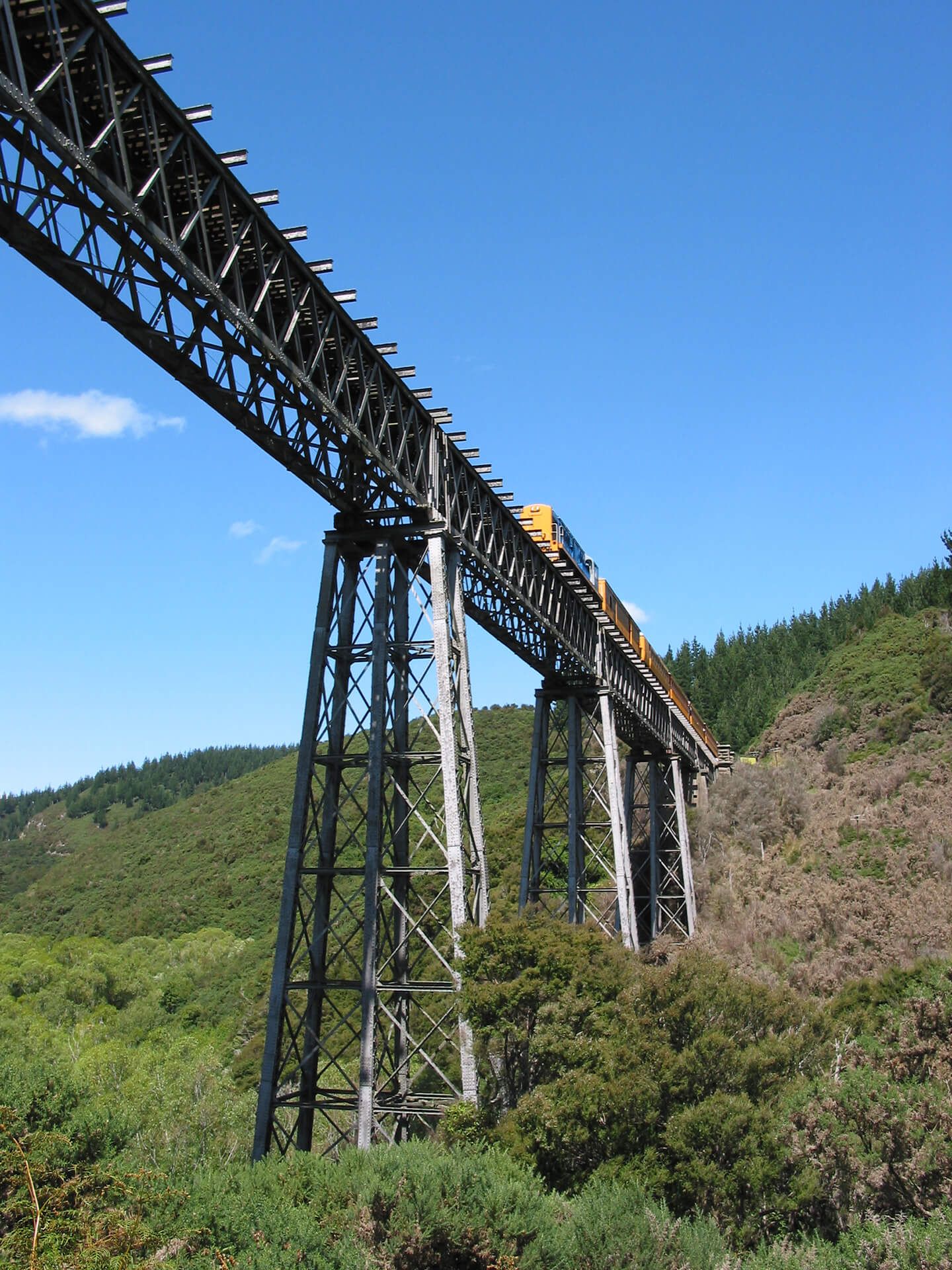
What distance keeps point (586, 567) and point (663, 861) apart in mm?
19467

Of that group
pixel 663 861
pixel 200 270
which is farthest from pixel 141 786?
pixel 200 270

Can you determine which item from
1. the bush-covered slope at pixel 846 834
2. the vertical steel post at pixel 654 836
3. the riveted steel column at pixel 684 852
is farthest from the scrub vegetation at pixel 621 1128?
the vertical steel post at pixel 654 836

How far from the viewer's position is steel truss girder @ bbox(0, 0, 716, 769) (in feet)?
30.9

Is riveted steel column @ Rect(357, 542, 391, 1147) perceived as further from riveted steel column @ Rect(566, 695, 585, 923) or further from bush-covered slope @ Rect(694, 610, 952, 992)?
bush-covered slope @ Rect(694, 610, 952, 992)

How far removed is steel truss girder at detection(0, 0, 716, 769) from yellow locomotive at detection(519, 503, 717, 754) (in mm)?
3863

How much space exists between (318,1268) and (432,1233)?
5.09 feet

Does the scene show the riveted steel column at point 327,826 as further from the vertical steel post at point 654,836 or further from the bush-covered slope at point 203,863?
the bush-covered slope at point 203,863

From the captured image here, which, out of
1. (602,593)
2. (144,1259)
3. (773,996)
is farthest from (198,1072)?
(144,1259)

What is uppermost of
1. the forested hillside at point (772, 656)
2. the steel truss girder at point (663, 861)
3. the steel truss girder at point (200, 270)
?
the forested hillside at point (772, 656)

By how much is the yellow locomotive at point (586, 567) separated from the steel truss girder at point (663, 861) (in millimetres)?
3265

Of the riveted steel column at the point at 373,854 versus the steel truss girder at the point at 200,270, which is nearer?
the steel truss girder at the point at 200,270

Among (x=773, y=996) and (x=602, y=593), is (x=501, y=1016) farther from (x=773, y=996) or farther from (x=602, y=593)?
(x=602, y=593)

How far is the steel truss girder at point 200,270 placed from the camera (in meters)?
9.41

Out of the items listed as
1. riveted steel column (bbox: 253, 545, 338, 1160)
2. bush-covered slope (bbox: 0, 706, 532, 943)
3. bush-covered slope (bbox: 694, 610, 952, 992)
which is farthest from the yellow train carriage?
bush-covered slope (bbox: 0, 706, 532, 943)
